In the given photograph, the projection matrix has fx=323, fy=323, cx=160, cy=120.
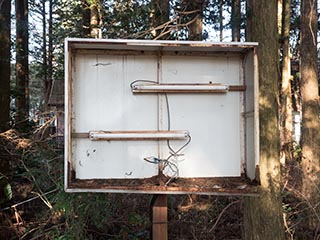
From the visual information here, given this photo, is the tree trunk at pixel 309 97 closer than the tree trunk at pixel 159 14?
No

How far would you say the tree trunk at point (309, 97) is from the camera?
5.92 meters

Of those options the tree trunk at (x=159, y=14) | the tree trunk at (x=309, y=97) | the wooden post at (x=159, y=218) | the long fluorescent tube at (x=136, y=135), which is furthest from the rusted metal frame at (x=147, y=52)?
the tree trunk at (x=309, y=97)

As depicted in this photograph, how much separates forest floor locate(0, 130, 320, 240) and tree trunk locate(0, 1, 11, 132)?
97 cm

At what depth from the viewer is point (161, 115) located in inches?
114

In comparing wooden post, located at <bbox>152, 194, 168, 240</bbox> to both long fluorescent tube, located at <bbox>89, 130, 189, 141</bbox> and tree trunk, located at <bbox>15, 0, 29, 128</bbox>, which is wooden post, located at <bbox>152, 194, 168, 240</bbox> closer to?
long fluorescent tube, located at <bbox>89, 130, 189, 141</bbox>

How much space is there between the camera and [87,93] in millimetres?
2869

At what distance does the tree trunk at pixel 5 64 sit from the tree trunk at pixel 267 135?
14.4 ft

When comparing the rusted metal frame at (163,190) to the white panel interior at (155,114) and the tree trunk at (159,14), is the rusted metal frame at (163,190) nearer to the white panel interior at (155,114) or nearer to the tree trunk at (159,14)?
the white panel interior at (155,114)

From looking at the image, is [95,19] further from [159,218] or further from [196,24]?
[159,218]

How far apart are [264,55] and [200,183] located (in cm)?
177

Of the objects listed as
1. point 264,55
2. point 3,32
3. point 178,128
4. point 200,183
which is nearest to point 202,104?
point 178,128

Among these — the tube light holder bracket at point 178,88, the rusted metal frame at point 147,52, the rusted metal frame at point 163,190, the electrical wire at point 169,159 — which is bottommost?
the rusted metal frame at point 163,190

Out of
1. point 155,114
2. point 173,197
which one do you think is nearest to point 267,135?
point 155,114

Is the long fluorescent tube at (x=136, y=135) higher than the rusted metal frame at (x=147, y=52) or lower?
lower
